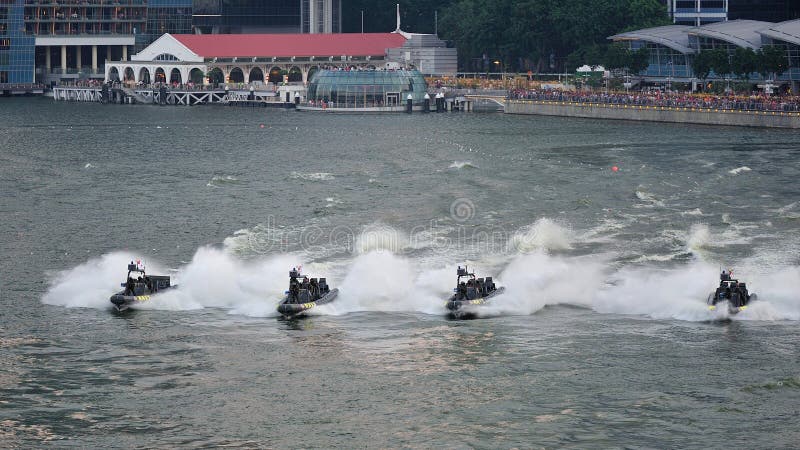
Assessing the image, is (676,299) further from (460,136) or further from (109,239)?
(460,136)

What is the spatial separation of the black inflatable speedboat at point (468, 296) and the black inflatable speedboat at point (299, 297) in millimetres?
6213

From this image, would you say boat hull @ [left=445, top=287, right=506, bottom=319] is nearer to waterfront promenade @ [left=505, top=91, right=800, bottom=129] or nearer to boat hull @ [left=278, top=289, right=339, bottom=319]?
boat hull @ [left=278, top=289, right=339, bottom=319]

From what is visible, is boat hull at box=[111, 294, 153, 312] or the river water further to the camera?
boat hull at box=[111, 294, 153, 312]

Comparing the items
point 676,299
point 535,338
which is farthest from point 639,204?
point 535,338

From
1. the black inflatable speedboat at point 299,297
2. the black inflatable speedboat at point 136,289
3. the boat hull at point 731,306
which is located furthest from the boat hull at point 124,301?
the boat hull at point 731,306

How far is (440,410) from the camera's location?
55.9m

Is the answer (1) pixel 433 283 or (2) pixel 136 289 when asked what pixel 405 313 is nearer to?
(1) pixel 433 283

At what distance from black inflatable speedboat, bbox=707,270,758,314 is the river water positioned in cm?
48

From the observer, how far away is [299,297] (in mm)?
69312

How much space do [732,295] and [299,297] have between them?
1998 centimetres

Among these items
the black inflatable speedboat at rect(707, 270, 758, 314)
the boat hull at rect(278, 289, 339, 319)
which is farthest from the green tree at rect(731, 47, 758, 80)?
the boat hull at rect(278, 289, 339, 319)

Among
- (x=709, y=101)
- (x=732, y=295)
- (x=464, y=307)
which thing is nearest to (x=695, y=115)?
(x=709, y=101)

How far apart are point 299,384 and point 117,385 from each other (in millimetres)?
7140

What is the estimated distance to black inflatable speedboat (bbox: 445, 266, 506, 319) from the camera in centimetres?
6956
